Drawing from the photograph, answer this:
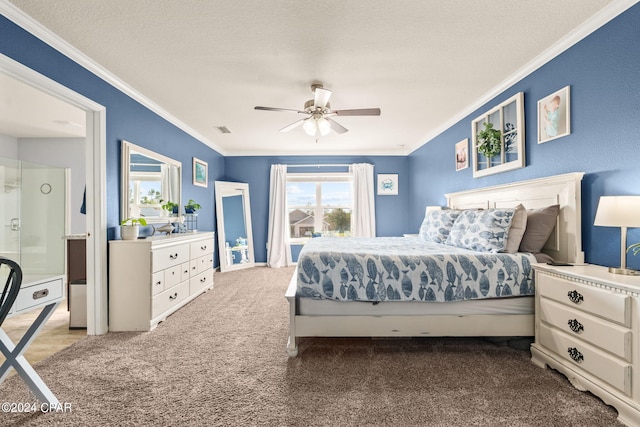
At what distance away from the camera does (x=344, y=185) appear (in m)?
6.34

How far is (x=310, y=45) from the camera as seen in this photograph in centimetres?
232

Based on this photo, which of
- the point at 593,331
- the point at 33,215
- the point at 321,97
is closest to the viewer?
the point at 593,331

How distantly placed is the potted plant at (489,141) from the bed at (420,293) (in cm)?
98

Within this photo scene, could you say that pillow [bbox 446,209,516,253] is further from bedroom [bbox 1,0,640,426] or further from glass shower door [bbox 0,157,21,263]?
glass shower door [bbox 0,157,21,263]

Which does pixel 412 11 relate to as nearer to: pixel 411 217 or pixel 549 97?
pixel 549 97

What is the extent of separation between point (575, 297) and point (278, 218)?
16.1 feet

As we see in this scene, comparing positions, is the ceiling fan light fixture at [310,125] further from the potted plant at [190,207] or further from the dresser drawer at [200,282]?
the dresser drawer at [200,282]

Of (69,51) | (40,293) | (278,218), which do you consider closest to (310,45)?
(69,51)

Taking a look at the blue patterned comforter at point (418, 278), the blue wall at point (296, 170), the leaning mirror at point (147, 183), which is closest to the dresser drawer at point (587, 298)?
the blue patterned comforter at point (418, 278)

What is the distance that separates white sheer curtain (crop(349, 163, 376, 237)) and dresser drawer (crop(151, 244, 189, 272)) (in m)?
3.51

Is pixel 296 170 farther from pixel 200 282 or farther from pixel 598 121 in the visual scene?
pixel 598 121

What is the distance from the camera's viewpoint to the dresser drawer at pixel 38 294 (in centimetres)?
134

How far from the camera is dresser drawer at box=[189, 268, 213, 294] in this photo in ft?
11.9

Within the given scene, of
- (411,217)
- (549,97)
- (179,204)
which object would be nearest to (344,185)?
(411,217)
